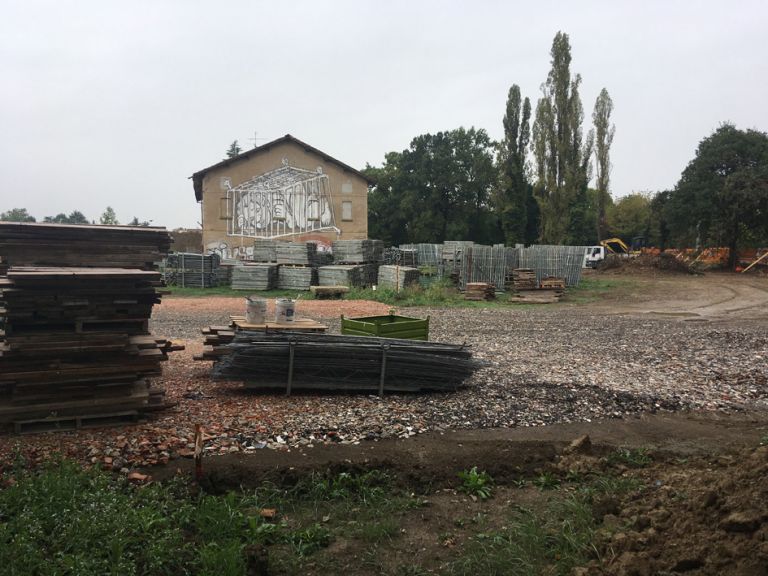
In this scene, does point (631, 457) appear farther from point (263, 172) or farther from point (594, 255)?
point (594, 255)

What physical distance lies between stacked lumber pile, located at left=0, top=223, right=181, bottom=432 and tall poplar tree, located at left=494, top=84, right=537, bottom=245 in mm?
43112

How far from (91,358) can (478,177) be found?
47.9m

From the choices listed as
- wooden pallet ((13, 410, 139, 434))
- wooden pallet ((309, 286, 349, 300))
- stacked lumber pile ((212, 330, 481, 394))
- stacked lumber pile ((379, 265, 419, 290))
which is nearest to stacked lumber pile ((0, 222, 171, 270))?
stacked lumber pile ((212, 330, 481, 394))

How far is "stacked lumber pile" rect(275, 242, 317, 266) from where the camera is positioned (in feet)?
89.4

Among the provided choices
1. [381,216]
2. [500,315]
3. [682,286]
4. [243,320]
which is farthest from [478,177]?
[243,320]

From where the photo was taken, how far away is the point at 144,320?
7008mm

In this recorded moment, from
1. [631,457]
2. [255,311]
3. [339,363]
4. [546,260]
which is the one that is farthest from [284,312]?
[546,260]

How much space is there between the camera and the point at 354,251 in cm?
2773

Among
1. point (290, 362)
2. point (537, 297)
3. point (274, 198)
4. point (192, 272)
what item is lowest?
point (537, 297)

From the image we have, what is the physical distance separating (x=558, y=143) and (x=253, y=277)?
87.0 ft

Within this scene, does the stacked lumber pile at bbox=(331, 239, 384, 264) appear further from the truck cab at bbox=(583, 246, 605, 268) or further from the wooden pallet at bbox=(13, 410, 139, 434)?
the truck cab at bbox=(583, 246, 605, 268)

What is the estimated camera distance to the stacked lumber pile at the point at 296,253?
2723 centimetres

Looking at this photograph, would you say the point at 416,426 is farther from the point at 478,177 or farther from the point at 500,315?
the point at 478,177

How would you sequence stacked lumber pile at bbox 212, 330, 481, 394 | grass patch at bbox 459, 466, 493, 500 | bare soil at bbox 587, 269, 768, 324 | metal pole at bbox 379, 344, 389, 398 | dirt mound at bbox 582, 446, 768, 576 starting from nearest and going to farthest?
dirt mound at bbox 582, 446, 768, 576, grass patch at bbox 459, 466, 493, 500, stacked lumber pile at bbox 212, 330, 481, 394, metal pole at bbox 379, 344, 389, 398, bare soil at bbox 587, 269, 768, 324
